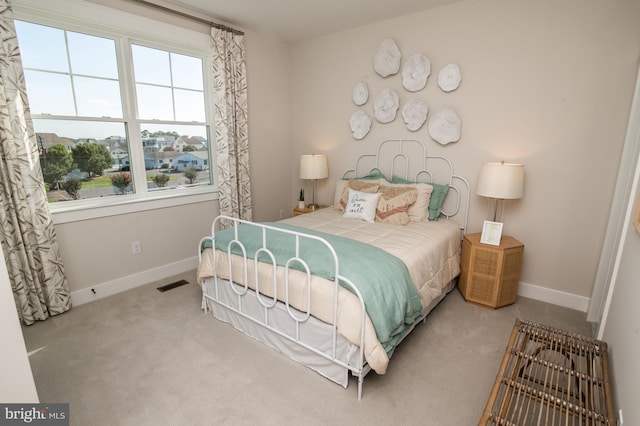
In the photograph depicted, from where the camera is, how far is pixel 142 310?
8.66ft

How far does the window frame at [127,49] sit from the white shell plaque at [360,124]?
1.61 metres

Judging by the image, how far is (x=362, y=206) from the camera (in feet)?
10.0

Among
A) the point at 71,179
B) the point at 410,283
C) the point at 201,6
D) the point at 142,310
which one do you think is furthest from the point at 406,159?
the point at 71,179

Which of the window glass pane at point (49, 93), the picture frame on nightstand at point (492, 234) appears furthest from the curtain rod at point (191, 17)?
the picture frame on nightstand at point (492, 234)

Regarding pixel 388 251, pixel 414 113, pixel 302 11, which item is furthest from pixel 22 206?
pixel 414 113

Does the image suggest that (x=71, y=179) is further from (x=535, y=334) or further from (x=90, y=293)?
(x=535, y=334)

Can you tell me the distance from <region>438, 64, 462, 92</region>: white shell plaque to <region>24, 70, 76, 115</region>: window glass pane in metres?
3.27

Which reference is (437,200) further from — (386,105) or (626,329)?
(626,329)

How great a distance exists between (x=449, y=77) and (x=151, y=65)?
2.87m

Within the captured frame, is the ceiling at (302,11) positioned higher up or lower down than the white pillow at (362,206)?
higher up

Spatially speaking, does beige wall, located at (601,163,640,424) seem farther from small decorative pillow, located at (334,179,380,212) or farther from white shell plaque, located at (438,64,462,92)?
small decorative pillow, located at (334,179,380,212)

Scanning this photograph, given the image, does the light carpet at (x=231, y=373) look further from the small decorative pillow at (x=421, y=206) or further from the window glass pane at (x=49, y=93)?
the window glass pane at (x=49, y=93)

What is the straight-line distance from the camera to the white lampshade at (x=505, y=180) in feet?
8.25

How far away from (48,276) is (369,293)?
8.29ft
